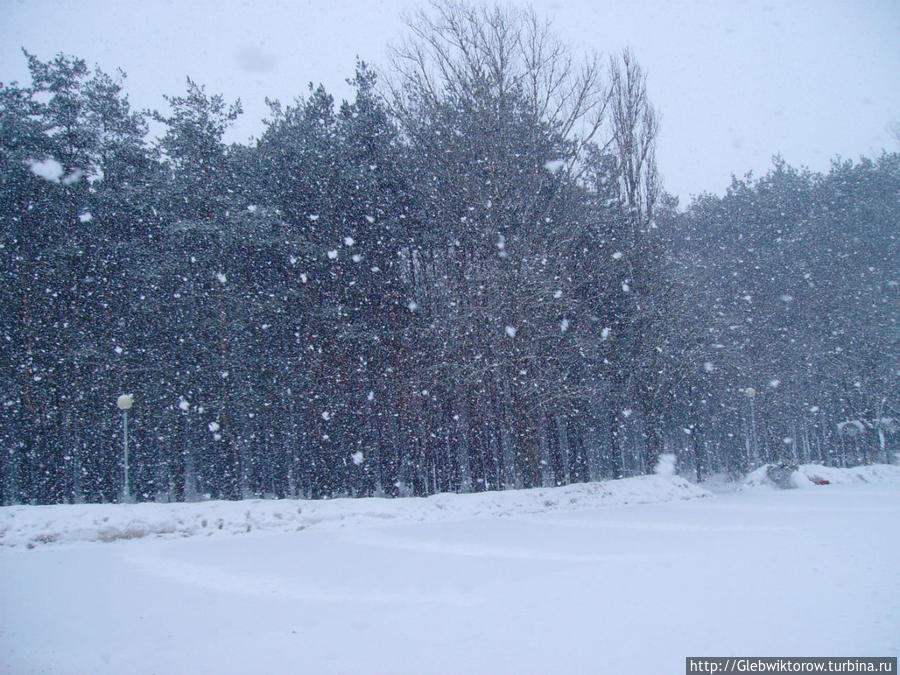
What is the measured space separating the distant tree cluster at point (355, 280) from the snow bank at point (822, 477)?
3.16 m

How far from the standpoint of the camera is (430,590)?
5.77m

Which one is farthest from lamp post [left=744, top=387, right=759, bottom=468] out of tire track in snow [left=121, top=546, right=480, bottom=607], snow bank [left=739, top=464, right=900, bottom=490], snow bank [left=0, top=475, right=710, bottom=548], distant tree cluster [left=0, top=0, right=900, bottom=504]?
tire track in snow [left=121, top=546, right=480, bottom=607]

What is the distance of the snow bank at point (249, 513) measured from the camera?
954 centimetres

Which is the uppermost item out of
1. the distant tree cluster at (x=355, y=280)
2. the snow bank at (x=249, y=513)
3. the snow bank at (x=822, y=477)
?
the distant tree cluster at (x=355, y=280)

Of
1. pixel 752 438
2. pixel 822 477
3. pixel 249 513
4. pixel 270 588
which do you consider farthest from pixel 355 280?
pixel 752 438

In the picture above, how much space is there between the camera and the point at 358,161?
17.7 metres

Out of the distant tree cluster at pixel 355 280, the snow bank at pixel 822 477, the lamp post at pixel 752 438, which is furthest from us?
the lamp post at pixel 752 438

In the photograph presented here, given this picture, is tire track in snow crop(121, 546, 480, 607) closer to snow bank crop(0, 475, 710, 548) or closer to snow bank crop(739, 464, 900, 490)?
snow bank crop(0, 475, 710, 548)

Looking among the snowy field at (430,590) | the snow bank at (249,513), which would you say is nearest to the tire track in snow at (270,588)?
the snowy field at (430,590)

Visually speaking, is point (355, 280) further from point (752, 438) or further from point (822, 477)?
point (752, 438)

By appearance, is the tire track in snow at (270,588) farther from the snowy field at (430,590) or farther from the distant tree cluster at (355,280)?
the distant tree cluster at (355,280)

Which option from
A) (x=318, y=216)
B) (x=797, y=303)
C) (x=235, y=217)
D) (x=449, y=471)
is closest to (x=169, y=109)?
(x=235, y=217)

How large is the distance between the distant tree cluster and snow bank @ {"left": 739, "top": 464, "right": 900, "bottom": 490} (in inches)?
124

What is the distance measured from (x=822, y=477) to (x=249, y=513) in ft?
58.0
